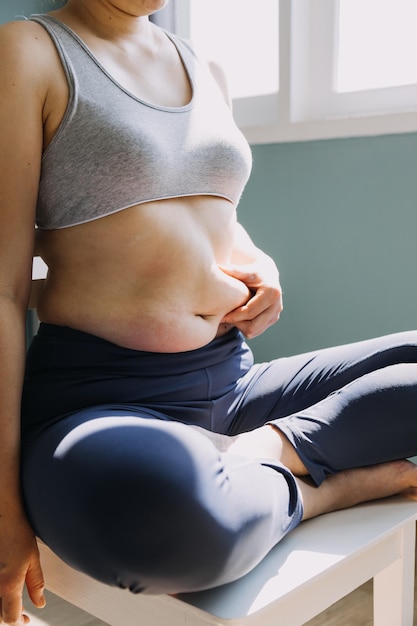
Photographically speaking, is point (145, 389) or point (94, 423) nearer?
point (94, 423)

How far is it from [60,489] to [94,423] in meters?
0.09

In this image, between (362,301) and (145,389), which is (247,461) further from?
(362,301)

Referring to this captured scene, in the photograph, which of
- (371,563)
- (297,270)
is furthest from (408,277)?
(371,563)

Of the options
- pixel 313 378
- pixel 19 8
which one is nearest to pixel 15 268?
pixel 313 378

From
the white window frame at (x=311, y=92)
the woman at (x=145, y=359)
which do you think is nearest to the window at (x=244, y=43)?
the white window frame at (x=311, y=92)

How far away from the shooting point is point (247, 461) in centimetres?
89

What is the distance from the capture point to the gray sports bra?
0.99m

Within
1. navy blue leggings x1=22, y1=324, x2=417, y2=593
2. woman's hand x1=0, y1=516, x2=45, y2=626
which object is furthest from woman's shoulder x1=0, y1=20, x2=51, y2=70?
woman's hand x1=0, y1=516, x2=45, y2=626

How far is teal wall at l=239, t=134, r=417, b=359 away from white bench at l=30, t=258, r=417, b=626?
854 mm

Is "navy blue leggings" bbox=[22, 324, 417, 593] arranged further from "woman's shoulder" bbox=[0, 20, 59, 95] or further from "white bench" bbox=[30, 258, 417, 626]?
"woman's shoulder" bbox=[0, 20, 59, 95]

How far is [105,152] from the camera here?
101cm

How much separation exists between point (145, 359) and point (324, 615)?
0.87 metres

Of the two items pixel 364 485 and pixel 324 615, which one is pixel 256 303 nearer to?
pixel 364 485

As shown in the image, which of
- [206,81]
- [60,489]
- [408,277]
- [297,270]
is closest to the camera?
[60,489]
